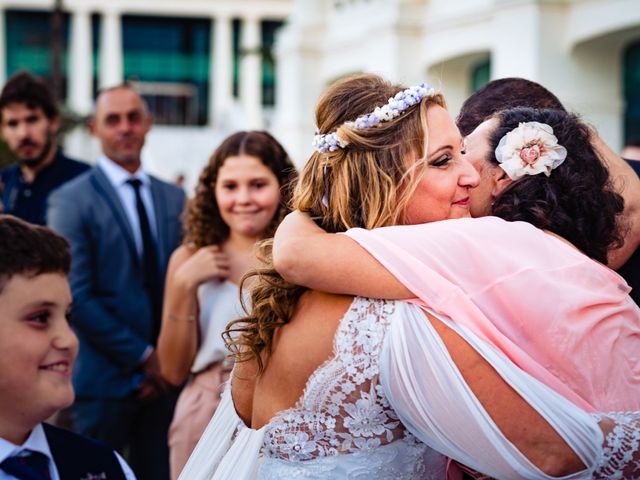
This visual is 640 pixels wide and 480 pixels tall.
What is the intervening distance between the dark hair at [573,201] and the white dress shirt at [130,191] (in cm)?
350

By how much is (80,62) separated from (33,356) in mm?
61320

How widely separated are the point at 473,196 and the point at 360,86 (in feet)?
1.43

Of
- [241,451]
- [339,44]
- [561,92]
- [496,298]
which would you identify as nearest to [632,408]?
[496,298]

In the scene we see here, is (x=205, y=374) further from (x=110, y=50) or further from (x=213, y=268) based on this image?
(x=110, y=50)

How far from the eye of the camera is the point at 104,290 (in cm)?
563

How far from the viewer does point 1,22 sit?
63.5 meters

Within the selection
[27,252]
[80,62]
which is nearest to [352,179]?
[27,252]

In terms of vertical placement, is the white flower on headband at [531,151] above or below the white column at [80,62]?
below

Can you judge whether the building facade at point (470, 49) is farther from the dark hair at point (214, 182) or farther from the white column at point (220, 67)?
the white column at point (220, 67)

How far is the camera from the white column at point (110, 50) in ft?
201

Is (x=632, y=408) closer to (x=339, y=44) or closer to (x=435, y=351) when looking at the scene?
(x=435, y=351)

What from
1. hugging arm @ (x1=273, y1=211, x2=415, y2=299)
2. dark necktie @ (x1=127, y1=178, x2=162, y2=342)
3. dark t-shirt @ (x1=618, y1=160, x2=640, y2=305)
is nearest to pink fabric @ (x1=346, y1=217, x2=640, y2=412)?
hugging arm @ (x1=273, y1=211, x2=415, y2=299)

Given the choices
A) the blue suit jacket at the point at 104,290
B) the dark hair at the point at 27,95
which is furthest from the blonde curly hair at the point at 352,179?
the dark hair at the point at 27,95

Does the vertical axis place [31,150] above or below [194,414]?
above
